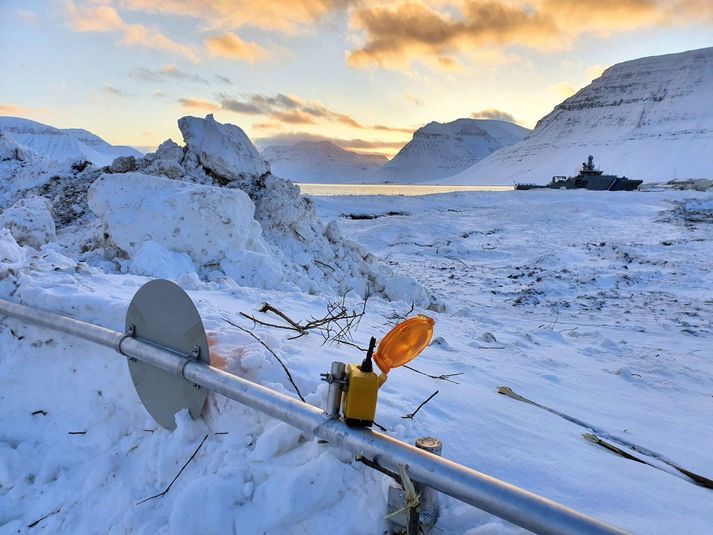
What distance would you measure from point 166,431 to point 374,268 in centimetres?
569

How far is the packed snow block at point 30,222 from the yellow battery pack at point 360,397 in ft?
19.0

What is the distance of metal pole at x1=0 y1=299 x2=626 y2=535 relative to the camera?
119 cm

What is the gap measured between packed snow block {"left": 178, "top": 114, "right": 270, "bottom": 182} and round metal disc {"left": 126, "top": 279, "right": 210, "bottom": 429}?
6.78 meters

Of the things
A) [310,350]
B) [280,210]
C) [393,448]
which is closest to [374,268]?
[280,210]

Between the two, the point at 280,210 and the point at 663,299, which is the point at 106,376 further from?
the point at 663,299

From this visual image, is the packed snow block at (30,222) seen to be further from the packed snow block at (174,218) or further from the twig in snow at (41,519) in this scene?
the twig in snow at (41,519)

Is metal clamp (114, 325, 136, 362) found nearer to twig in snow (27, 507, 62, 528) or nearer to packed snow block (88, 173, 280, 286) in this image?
twig in snow (27, 507, 62, 528)

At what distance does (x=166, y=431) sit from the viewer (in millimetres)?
2131

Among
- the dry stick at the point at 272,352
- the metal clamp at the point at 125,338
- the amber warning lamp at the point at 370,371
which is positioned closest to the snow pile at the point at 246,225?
the dry stick at the point at 272,352

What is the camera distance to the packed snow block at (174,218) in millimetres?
5559

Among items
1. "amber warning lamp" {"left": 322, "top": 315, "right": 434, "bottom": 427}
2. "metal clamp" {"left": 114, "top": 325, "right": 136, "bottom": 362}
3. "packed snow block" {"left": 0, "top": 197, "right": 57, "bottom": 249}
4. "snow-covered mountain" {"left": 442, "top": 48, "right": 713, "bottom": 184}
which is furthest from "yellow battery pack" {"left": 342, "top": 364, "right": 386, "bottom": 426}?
"snow-covered mountain" {"left": 442, "top": 48, "right": 713, "bottom": 184}

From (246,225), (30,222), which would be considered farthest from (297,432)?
(30,222)

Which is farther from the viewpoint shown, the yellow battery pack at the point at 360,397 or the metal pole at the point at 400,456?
the yellow battery pack at the point at 360,397

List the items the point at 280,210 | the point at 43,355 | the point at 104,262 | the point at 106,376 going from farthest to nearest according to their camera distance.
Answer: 1. the point at 280,210
2. the point at 104,262
3. the point at 43,355
4. the point at 106,376
